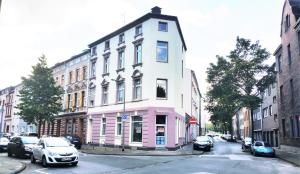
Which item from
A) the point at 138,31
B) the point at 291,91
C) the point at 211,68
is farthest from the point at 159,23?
the point at 291,91

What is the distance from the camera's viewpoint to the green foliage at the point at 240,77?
3322 centimetres

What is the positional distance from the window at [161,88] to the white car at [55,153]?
13.4m

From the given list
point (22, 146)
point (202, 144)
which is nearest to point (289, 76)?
point (202, 144)

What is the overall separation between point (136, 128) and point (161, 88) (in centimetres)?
467

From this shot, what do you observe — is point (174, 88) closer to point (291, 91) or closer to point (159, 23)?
point (159, 23)

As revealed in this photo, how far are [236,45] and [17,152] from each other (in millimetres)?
26482

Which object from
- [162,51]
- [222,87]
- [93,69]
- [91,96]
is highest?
[162,51]

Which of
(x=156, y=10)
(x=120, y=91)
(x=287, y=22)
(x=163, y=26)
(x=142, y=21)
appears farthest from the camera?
(x=287, y=22)

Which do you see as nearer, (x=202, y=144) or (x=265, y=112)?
(x=202, y=144)

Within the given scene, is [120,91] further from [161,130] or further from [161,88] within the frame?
[161,130]

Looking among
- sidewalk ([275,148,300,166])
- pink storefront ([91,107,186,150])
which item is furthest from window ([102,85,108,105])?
sidewalk ([275,148,300,166])

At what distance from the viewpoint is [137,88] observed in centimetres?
2977

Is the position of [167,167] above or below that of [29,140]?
below

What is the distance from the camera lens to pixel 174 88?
28.5 metres
